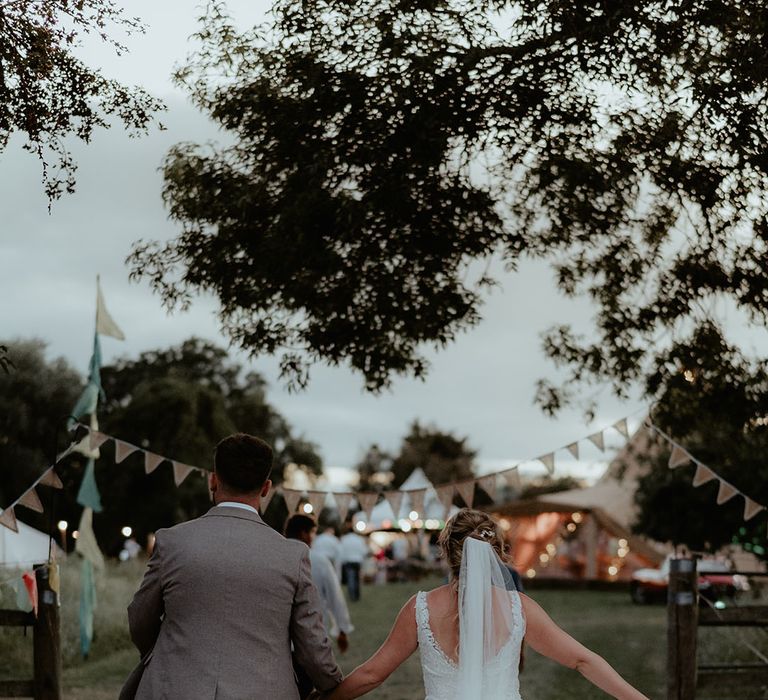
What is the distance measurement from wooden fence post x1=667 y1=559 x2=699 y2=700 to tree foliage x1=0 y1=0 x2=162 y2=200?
6222mm

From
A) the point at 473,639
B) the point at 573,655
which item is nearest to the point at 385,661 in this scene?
the point at 473,639

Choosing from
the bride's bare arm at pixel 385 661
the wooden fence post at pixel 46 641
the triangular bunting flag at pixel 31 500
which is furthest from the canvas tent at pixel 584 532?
the bride's bare arm at pixel 385 661

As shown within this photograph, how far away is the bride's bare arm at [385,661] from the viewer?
181 inches

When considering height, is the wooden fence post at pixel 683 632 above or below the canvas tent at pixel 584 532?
below

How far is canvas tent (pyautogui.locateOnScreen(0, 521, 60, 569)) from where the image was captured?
18031mm

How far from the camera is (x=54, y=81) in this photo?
28.8 feet

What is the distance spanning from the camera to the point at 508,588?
490 cm

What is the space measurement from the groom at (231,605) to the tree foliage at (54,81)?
5260 mm

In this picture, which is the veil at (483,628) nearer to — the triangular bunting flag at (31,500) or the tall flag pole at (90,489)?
the triangular bunting flag at (31,500)

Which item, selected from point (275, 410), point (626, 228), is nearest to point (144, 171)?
point (626, 228)

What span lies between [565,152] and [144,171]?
13.0 ft

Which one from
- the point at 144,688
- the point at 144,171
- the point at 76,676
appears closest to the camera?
the point at 144,688

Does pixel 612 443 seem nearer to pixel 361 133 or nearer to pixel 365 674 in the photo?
pixel 361 133

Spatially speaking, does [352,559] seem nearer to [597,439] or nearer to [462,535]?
[597,439]
